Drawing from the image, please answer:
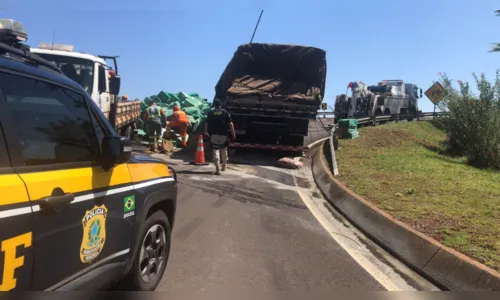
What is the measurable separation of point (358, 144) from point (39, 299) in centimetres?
1429

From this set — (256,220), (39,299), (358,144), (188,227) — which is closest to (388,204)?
(256,220)

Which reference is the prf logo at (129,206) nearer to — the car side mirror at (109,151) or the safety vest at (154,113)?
the car side mirror at (109,151)

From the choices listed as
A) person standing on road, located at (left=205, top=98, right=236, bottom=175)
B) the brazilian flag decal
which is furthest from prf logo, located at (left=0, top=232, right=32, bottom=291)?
person standing on road, located at (left=205, top=98, right=236, bottom=175)

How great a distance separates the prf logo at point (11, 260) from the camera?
2.09 meters

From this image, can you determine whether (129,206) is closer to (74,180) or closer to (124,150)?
(124,150)

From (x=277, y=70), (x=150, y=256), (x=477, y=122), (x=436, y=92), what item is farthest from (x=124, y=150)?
(x=436, y=92)

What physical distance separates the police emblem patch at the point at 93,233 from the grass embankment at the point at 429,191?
3.91 m

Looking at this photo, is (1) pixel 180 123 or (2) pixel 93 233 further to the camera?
(1) pixel 180 123

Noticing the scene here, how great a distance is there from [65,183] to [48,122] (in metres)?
0.48

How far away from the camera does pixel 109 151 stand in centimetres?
311

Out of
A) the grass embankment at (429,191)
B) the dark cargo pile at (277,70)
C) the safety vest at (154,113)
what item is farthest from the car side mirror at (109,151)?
the safety vest at (154,113)

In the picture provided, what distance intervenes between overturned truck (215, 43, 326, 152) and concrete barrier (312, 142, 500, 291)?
5.22 metres

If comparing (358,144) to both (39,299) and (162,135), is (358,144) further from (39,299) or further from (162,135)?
(39,299)

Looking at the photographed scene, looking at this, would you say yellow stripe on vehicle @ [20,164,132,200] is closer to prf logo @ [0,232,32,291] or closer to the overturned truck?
prf logo @ [0,232,32,291]
